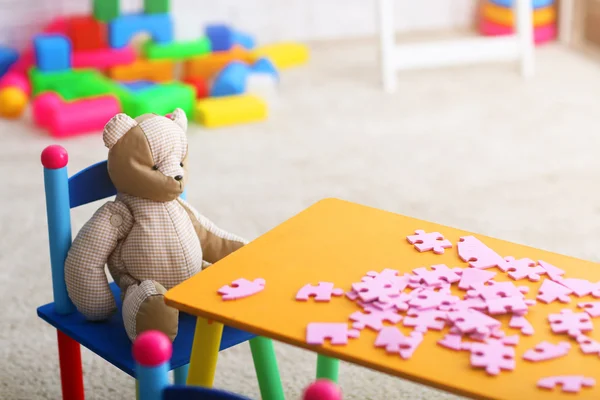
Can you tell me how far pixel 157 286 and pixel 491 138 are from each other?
1767mm

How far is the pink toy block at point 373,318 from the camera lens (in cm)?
109

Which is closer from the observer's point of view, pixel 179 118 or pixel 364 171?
pixel 179 118

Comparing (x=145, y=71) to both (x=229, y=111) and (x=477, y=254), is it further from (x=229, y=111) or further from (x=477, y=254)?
(x=477, y=254)

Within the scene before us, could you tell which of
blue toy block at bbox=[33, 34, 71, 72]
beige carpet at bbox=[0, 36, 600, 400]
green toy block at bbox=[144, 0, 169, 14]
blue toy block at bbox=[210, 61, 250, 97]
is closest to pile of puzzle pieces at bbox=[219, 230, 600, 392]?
beige carpet at bbox=[0, 36, 600, 400]

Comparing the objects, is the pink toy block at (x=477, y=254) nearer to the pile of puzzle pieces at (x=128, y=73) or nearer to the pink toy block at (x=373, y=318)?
the pink toy block at (x=373, y=318)

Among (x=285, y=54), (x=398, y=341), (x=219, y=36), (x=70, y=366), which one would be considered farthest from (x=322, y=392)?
(x=285, y=54)

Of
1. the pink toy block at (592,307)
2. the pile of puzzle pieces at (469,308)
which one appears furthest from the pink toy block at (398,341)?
the pink toy block at (592,307)

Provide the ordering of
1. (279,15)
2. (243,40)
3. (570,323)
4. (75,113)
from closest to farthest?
(570,323) < (75,113) < (243,40) < (279,15)

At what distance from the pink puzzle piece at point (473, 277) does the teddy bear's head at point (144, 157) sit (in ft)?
1.42

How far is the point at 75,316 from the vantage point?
4.54ft

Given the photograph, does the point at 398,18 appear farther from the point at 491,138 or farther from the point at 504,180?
the point at 504,180

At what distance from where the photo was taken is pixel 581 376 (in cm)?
100

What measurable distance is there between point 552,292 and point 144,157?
1.94ft

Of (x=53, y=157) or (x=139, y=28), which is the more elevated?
(x=53, y=157)
